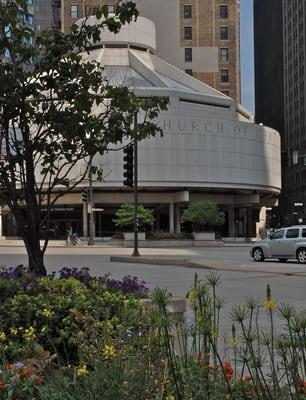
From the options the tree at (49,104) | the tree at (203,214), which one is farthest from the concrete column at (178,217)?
the tree at (49,104)

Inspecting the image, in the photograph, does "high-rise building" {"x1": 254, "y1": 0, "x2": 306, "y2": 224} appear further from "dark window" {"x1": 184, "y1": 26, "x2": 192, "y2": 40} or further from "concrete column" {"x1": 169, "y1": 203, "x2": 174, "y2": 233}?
"concrete column" {"x1": 169, "y1": 203, "x2": 174, "y2": 233}

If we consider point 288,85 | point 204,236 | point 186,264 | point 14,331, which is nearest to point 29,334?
point 14,331

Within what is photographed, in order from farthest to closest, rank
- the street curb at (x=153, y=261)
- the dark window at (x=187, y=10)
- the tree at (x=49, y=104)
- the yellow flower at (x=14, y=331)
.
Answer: the dark window at (x=187, y=10) → the street curb at (x=153, y=261) → the tree at (x=49, y=104) → the yellow flower at (x=14, y=331)

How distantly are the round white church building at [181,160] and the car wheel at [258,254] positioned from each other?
43832 mm

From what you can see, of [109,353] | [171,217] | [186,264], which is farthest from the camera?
[171,217]

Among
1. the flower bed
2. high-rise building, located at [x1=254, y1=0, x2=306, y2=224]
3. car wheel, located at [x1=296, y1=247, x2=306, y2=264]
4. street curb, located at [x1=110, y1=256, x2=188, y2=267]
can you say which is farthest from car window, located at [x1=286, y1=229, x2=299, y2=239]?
high-rise building, located at [x1=254, y1=0, x2=306, y2=224]

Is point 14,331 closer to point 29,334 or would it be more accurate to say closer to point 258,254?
point 29,334

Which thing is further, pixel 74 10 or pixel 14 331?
pixel 74 10

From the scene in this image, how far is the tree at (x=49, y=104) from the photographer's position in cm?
710

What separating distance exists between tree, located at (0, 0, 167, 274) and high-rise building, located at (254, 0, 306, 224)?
123 metres

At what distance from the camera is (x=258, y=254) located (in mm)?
32938

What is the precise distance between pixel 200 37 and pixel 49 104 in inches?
Result: 4354

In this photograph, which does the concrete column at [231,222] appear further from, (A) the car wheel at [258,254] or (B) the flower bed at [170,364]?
(B) the flower bed at [170,364]

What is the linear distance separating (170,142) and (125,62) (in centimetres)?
1735
